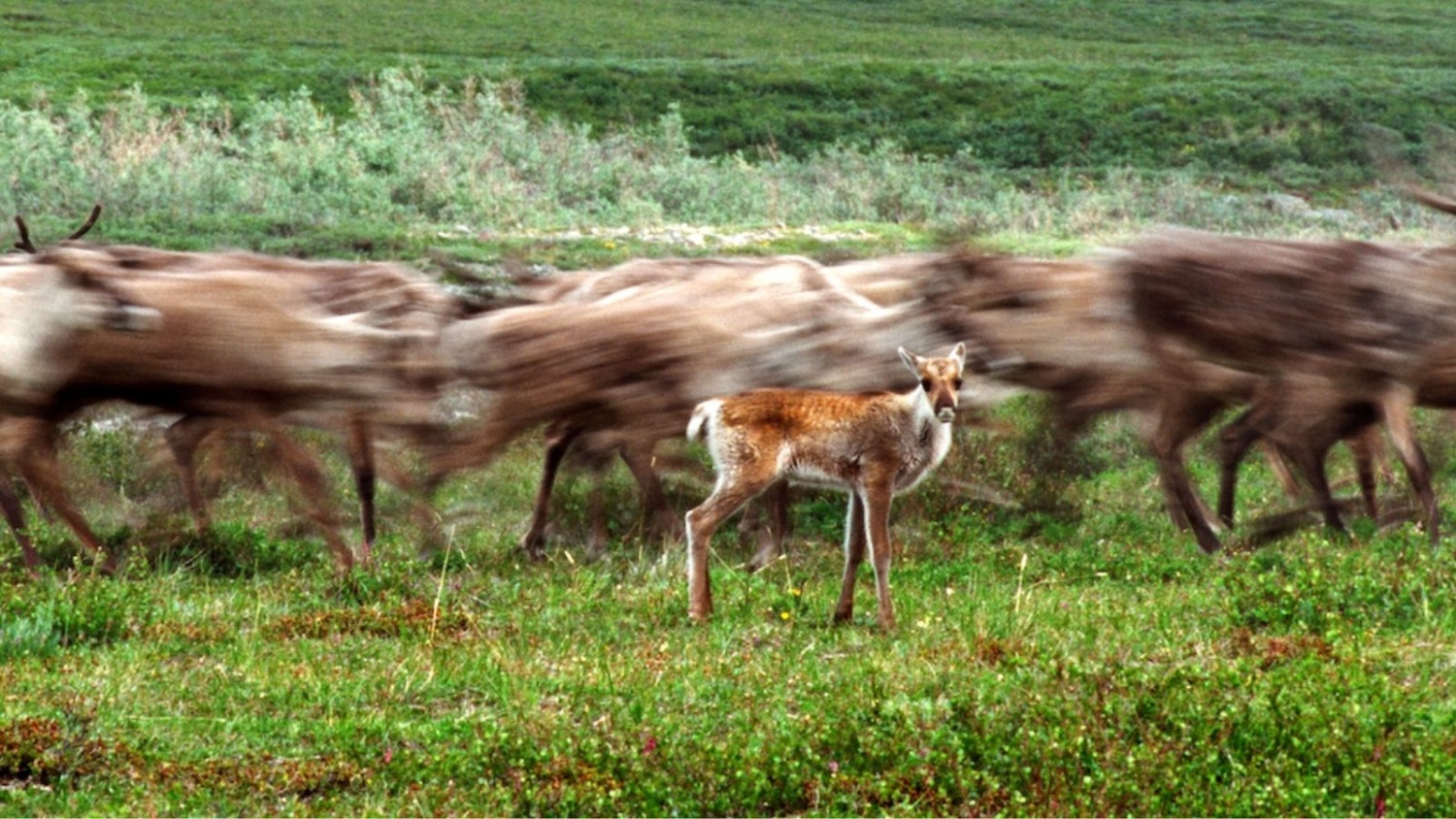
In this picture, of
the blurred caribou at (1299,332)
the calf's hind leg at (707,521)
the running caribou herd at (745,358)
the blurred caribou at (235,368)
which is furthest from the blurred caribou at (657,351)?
the calf's hind leg at (707,521)

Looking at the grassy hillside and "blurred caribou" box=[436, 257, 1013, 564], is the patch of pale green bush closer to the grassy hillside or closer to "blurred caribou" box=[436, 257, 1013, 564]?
the grassy hillside

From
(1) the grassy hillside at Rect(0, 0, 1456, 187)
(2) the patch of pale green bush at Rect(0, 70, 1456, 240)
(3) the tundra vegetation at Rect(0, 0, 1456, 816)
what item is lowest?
(1) the grassy hillside at Rect(0, 0, 1456, 187)

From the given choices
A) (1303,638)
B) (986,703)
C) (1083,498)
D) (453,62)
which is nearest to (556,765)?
(986,703)

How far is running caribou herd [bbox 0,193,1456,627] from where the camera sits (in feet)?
31.6

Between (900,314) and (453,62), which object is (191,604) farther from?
(453,62)

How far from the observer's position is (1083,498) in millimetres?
11914

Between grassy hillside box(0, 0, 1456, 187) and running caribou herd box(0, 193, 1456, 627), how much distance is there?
31.5m

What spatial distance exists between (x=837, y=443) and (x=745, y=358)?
6.37ft

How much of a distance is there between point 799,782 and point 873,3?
80.6m

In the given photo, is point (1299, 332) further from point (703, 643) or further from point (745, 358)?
point (703, 643)

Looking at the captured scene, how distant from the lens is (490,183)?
89.9 feet

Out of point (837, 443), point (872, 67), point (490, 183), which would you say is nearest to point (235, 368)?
point (837, 443)

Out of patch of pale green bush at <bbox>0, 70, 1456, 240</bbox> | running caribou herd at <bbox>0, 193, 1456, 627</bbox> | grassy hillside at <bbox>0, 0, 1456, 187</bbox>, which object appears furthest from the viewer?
grassy hillside at <bbox>0, 0, 1456, 187</bbox>

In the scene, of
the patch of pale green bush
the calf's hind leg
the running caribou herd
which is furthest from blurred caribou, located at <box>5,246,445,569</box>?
the patch of pale green bush
